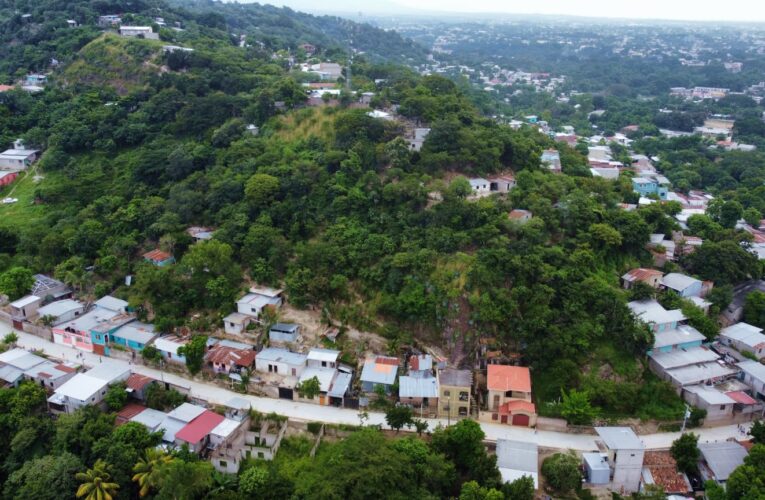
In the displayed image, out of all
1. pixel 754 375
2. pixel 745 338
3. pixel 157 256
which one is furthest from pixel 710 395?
pixel 157 256

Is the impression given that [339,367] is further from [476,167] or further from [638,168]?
[638,168]

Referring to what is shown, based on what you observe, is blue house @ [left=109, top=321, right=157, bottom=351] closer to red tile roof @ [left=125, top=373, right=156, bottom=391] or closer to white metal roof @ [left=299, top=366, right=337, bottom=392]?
red tile roof @ [left=125, top=373, right=156, bottom=391]

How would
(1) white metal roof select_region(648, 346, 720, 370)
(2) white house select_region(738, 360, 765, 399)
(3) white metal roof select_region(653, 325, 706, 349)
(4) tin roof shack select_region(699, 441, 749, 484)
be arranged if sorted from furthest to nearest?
(3) white metal roof select_region(653, 325, 706, 349) < (1) white metal roof select_region(648, 346, 720, 370) < (2) white house select_region(738, 360, 765, 399) < (4) tin roof shack select_region(699, 441, 749, 484)

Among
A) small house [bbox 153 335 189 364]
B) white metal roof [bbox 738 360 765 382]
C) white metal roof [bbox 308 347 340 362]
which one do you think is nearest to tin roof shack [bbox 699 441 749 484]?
white metal roof [bbox 738 360 765 382]

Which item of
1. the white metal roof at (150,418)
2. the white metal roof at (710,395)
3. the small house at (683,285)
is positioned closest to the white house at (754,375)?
the white metal roof at (710,395)

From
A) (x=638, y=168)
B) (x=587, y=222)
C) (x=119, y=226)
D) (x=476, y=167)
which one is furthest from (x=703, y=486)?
(x=638, y=168)

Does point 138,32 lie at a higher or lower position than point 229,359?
higher

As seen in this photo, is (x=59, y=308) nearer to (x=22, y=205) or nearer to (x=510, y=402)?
(x=22, y=205)
